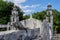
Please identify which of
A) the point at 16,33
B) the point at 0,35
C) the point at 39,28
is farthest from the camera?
the point at 39,28

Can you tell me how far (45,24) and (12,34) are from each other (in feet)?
17.2

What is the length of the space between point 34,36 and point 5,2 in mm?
15255

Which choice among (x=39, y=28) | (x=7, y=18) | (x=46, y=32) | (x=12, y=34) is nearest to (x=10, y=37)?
(x=12, y=34)

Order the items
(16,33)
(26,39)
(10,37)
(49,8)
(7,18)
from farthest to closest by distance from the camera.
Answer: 1. (7,18)
2. (49,8)
3. (26,39)
4. (16,33)
5. (10,37)

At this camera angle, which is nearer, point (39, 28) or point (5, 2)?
point (39, 28)

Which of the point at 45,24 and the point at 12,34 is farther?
the point at 45,24

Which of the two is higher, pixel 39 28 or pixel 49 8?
pixel 49 8

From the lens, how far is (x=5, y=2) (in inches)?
1096

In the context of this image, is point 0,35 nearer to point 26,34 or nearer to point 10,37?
point 10,37

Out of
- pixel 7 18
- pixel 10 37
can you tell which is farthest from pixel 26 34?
pixel 7 18

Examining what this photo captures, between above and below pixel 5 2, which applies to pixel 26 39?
below

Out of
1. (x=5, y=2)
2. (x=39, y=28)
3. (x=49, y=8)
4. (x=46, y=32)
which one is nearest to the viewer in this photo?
(x=39, y=28)

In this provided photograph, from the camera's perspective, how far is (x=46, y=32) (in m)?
15.3

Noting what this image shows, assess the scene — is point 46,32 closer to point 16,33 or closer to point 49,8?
point 49,8
